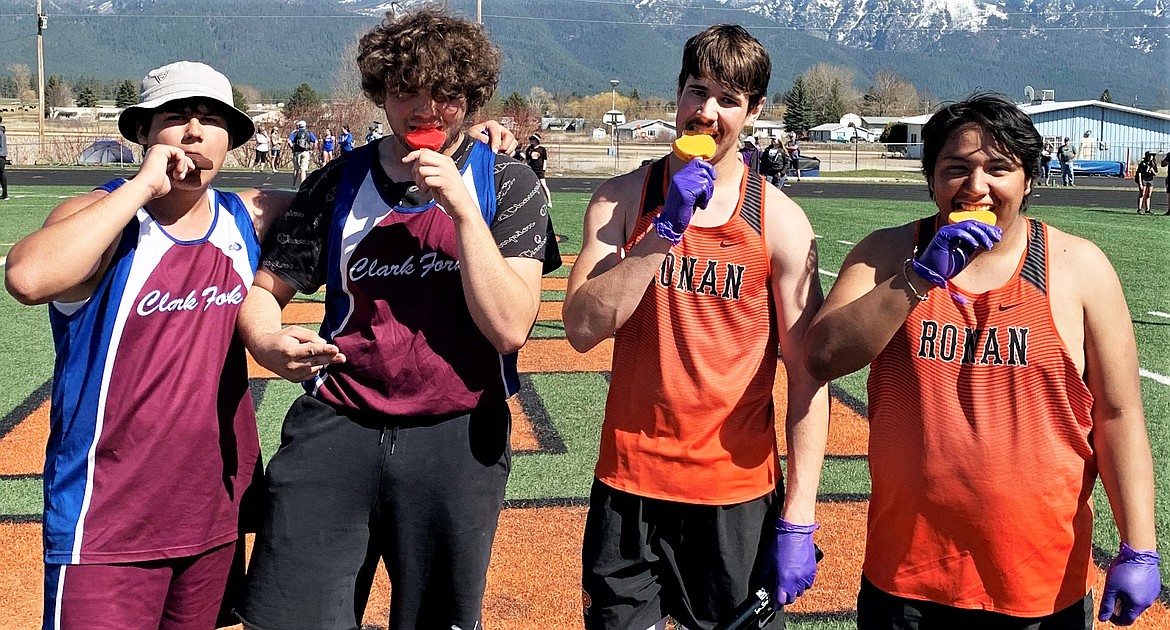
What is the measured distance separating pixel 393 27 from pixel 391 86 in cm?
17

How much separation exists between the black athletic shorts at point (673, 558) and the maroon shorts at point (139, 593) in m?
0.92

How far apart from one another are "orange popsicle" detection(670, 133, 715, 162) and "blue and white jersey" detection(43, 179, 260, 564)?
3.60 feet

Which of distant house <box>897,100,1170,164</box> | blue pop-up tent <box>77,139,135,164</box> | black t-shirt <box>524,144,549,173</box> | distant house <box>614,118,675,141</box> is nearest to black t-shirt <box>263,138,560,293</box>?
black t-shirt <box>524,144,549,173</box>

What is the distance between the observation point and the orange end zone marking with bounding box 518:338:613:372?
8367 mm

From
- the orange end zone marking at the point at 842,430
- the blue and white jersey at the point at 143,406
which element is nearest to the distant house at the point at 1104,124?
the orange end zone marking at the point at 842,430

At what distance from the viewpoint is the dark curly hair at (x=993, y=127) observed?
2395mm

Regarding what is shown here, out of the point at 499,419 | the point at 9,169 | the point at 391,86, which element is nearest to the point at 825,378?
the point at 499,419

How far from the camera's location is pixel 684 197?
2475mm

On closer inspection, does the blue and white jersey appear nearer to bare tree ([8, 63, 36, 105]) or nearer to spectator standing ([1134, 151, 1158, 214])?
spectator standing ([1134, 151, 1158, 214])

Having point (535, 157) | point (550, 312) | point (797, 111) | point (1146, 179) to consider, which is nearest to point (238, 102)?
point (535, 157)

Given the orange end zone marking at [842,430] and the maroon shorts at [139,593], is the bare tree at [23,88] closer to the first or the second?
the orange end zone marking at [842,430]

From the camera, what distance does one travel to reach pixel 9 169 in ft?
131

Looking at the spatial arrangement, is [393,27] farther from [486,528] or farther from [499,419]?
[486,528]

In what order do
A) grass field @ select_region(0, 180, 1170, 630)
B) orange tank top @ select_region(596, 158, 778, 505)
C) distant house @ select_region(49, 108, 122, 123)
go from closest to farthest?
1. orange tank top @ select_region(596, 158, 778, 505)
2. grass field @ select_region(0, 180, 1170, 630)
3. distant house @ select_region(49, 108, 122, 123)
